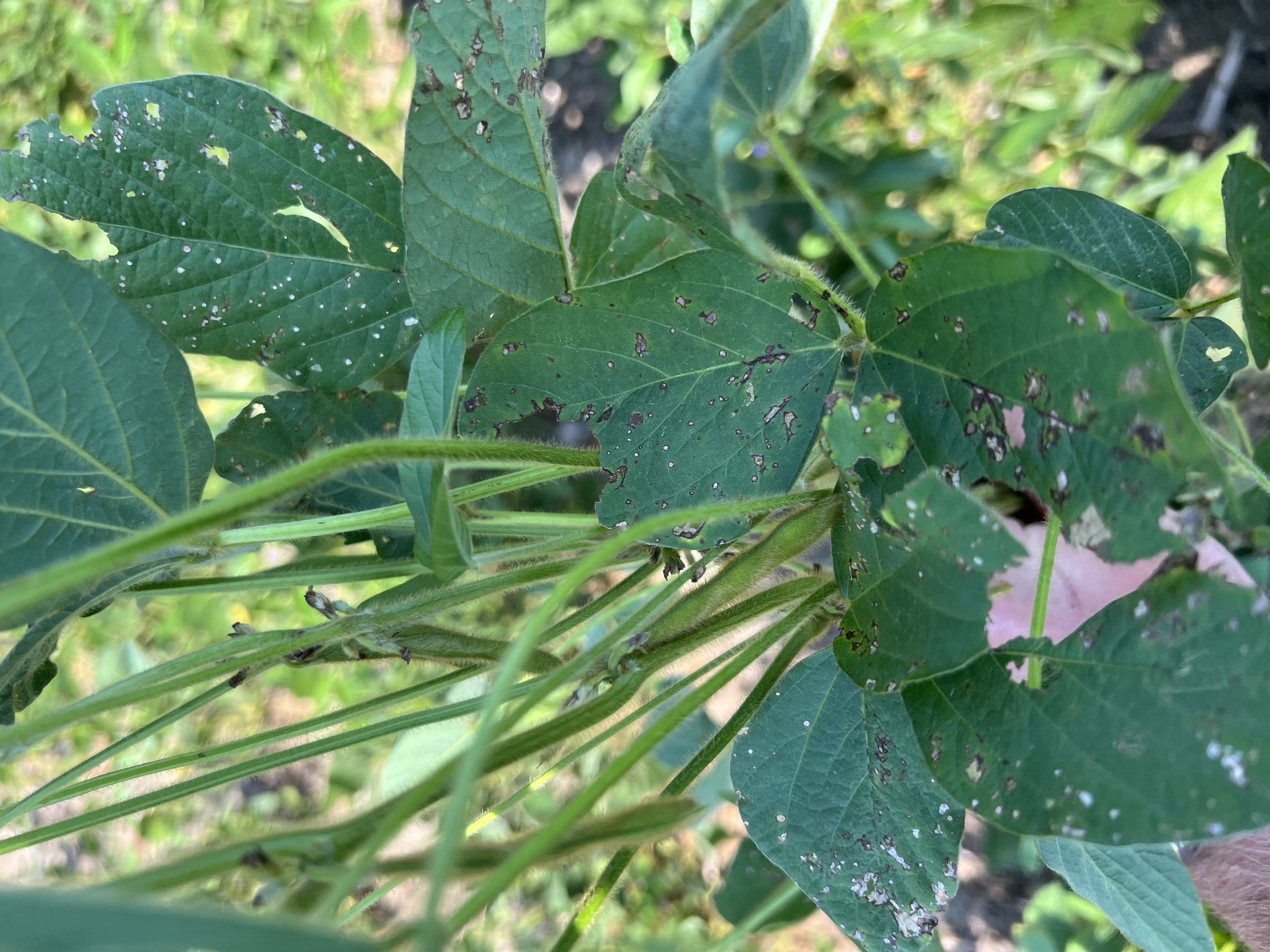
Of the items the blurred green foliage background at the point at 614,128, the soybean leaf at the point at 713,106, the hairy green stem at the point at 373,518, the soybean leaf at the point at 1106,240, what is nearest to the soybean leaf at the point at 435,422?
the hairy green stem at the point at 373,518

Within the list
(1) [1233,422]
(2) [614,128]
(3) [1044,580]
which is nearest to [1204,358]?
(3) [1044,580]

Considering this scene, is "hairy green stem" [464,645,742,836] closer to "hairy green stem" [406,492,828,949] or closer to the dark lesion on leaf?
"hairy green stem" [406,492,828,949]

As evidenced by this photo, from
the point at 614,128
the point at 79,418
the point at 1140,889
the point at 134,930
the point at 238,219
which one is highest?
the point at 614,128

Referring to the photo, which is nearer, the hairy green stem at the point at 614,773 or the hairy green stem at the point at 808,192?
the hairy green stem at the point at 614,773

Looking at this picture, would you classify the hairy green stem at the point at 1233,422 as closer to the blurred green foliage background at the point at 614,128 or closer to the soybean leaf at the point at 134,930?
the blurred green foliage background at the point at 614,128

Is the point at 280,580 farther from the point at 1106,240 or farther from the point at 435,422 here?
the point at 1106,240

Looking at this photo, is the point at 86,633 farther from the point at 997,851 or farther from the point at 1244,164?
the point at 1244,164

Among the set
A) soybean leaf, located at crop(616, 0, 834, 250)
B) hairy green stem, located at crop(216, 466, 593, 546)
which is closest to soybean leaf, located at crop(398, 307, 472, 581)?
hairy green stem, located at crop(216, 466, 593, 546)
